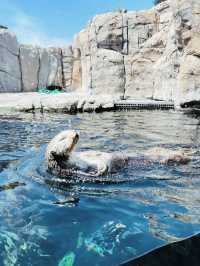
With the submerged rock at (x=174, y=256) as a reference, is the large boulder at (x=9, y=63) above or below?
above

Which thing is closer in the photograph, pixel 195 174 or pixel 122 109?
pixel 195 174

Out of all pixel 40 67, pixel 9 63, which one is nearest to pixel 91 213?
pixel 9 63

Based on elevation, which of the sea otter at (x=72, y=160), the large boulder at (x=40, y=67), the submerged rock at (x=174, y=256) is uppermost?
the large boulder at (x=40, y=67)

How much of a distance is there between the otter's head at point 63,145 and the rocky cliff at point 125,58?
34.4 ft

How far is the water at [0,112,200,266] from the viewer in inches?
105

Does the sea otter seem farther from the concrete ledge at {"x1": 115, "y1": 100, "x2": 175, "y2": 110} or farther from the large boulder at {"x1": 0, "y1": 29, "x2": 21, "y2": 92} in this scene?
the large boulder at {"x1": 0, "y1": 29, "x2": 21, "y2": 92}

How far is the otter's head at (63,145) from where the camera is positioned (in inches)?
184

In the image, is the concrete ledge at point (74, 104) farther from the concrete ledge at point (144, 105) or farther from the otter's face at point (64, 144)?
the otter's face at point (64, 144)

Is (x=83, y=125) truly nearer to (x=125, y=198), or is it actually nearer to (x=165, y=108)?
(x=165, y=108)

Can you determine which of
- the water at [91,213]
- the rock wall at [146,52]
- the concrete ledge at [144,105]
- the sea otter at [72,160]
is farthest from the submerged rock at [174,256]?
the concrete ledge at [144,105]

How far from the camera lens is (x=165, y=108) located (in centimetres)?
1512

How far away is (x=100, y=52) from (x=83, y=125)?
→ 10472 mm

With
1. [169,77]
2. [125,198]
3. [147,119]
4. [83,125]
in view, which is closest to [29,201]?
[125,198]

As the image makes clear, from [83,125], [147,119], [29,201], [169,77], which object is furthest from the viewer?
[169,77]
